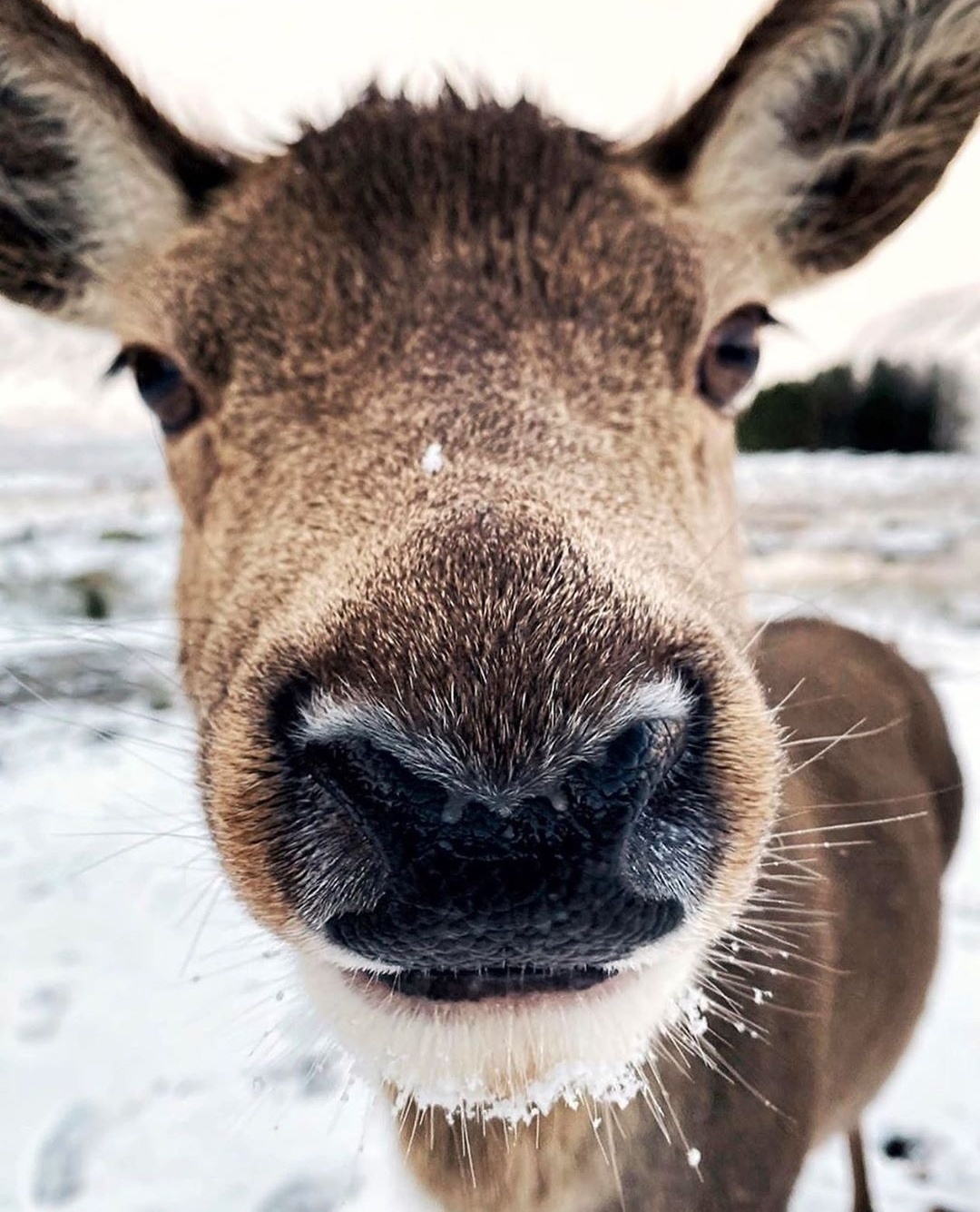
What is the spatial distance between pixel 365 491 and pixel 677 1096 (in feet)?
4.72

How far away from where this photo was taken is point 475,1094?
1491mm

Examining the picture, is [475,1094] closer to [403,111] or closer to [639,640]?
[639,640]

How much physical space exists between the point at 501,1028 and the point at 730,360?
161cm

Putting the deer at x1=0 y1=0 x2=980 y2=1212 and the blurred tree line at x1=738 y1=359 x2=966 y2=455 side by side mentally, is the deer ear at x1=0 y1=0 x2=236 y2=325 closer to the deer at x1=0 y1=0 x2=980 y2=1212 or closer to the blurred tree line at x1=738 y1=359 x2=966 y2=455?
the deer at x1=0 y1=0 x2=980 y2=1212

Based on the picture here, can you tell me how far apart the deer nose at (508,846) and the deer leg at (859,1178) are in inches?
101

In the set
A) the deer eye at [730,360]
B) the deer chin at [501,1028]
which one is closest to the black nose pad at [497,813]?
the deer chin at [501,1028]

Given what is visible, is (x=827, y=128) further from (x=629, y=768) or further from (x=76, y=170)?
(x=629, y=768)

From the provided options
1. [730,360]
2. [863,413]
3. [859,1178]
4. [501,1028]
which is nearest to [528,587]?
[501,1028]

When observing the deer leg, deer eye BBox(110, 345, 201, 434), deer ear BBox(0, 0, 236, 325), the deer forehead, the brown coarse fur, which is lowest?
the deer leg

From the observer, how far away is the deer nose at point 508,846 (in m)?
1.12

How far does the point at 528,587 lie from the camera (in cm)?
123

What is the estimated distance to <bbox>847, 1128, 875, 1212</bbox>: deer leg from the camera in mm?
3211

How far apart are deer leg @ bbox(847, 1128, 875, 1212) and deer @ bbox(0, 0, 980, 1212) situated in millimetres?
12

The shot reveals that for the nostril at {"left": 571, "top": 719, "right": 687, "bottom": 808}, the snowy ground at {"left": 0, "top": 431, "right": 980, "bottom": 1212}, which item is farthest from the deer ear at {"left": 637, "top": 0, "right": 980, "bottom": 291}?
the nostril at {"left": 571, "top": 719, "right": 687, "bottom": 808}
